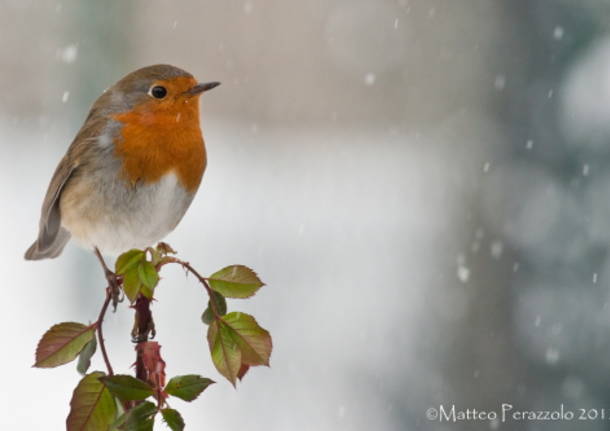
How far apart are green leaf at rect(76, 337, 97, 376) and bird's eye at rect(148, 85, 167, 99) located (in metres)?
0.73

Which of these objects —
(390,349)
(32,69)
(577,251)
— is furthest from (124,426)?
(32,69)

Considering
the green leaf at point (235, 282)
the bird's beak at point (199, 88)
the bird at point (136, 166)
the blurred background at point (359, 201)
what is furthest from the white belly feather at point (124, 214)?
the blurred background at point (359, 201)

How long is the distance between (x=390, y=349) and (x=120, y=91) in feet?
9.42

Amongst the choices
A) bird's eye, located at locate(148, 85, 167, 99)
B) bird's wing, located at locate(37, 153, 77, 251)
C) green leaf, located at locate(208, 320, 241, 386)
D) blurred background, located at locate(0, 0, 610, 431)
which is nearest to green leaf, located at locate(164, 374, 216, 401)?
green leaf, located at locate(208, 320, 241, 386)

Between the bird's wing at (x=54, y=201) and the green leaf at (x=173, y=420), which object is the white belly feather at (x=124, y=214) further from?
the green leaf at (x=173, y=420)

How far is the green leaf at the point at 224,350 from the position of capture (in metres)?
0.79

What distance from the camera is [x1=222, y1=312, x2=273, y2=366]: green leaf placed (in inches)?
31.6

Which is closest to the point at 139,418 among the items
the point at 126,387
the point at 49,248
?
the point at 126,387

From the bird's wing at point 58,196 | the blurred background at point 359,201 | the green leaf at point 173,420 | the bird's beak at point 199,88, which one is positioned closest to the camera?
the green leaf at point 173,420

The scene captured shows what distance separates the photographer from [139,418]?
757mm

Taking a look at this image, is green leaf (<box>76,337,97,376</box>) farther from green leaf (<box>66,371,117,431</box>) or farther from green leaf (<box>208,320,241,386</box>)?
green leaf (<box>208,320,241,386</box>)

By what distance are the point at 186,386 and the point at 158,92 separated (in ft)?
2.59

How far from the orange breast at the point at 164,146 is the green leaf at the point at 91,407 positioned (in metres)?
0.67

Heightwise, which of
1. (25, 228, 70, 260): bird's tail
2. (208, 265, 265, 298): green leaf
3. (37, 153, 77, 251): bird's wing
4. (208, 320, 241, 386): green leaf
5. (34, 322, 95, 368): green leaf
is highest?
(37, 153, 77, 251): bird's wing
